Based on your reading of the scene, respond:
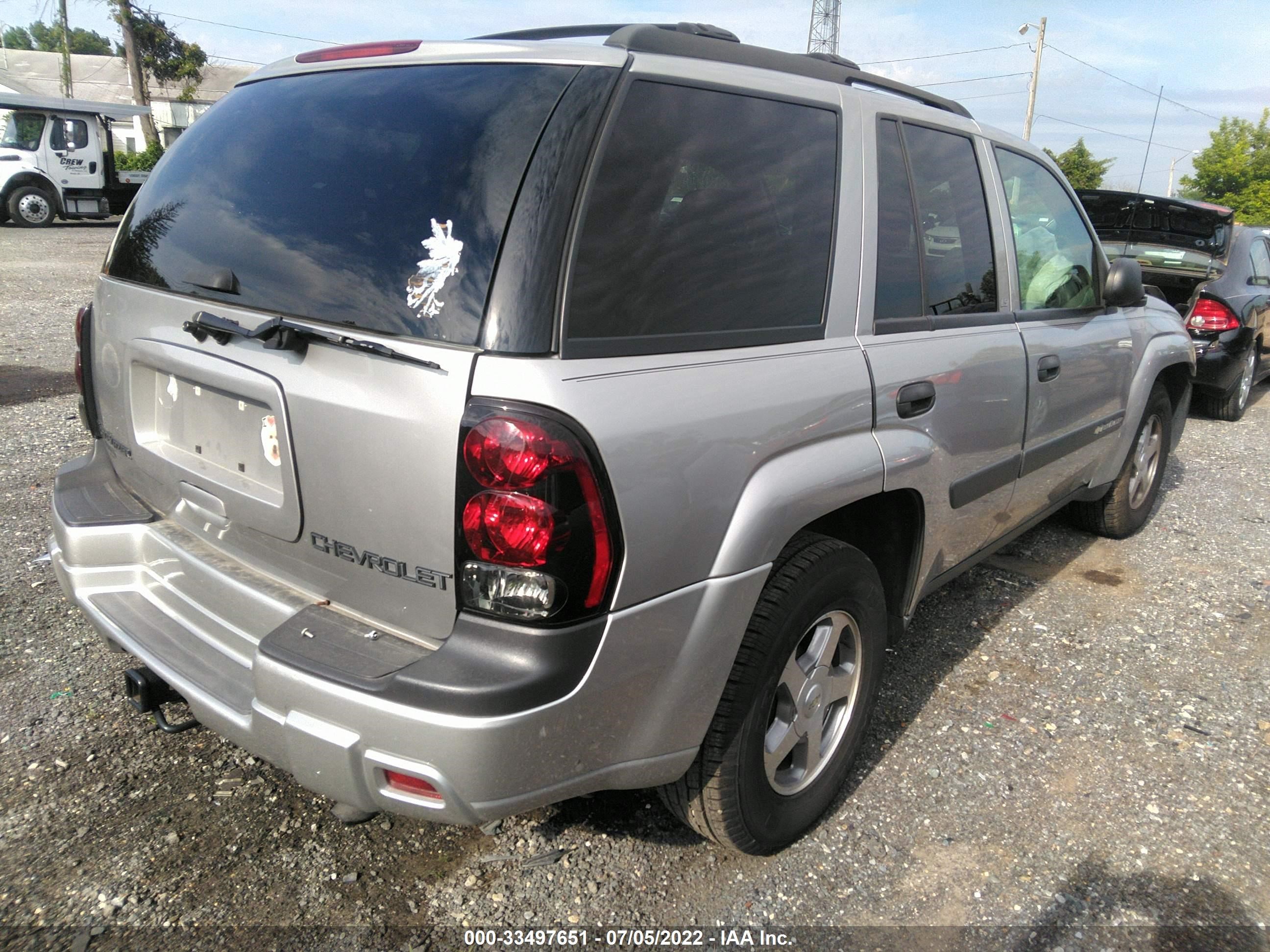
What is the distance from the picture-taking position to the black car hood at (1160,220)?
25.5ft

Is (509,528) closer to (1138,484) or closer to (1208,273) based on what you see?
(1138,484)

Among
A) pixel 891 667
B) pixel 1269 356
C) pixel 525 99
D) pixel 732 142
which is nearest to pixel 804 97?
pixel 732 142

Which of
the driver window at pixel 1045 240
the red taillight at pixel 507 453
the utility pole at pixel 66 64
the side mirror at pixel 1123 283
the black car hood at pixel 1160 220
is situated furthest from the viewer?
the utility pole at pixel 66 64

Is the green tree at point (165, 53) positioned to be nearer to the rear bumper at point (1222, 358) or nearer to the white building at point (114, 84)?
the white building at point (114, 84)

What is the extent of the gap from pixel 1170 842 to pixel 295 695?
7.62ft

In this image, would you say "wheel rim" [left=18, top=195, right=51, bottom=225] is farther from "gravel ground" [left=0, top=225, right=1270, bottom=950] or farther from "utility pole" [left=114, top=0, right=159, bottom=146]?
"gravel ground" [left=0, top=225, right=1270, bottom=950]

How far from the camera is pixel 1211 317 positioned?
7.43 metres

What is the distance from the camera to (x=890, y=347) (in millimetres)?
2451

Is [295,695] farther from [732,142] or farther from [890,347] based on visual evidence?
[890,347]

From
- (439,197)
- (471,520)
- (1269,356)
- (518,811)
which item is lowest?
(1269,356)

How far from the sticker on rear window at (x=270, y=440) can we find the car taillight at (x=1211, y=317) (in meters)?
7.72

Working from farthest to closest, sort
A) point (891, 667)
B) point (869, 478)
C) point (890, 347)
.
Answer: point (891, 667) → point (890, 347) → point (869, 478)

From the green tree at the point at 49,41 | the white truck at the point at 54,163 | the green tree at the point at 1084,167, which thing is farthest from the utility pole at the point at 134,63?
the green tree at the point at 49,41

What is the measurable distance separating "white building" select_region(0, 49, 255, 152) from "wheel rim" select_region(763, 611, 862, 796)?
162ft
